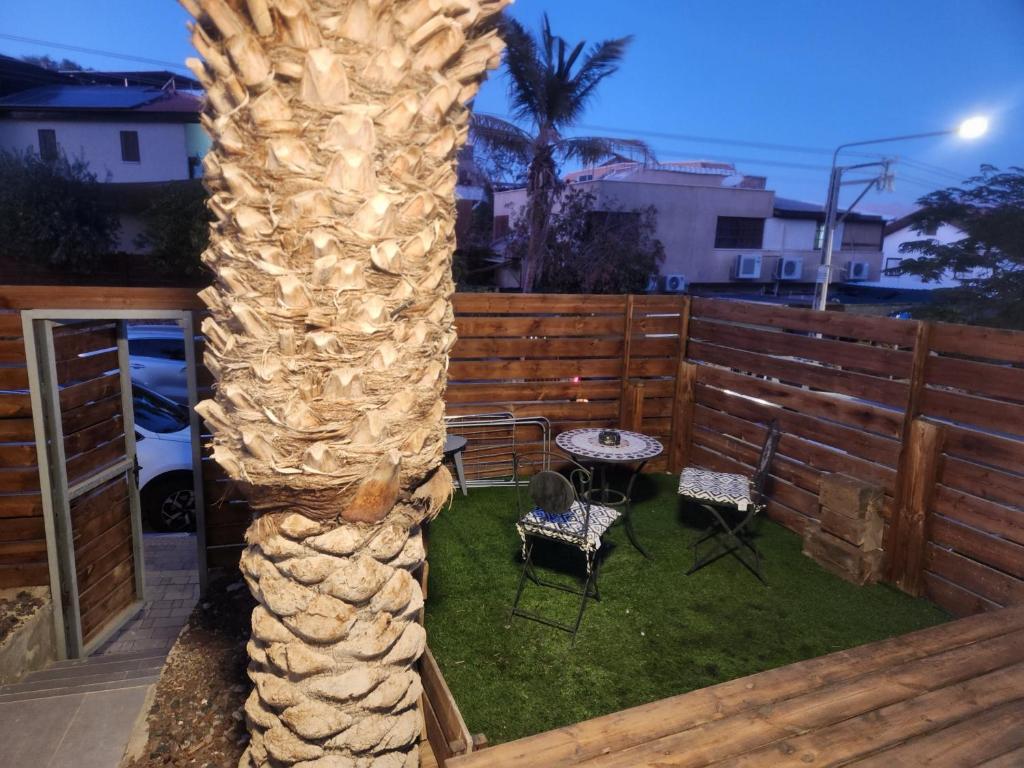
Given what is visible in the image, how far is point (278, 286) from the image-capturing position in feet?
5.10

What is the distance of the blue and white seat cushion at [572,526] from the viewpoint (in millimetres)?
4018

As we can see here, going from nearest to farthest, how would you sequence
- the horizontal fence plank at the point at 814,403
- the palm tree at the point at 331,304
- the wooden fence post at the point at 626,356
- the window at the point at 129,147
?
the palm tree at the point at 331,304
the horizontal fence plank at the point at 814,403
the wooden fence post at the point at 626,356
the window at the point at 129,147

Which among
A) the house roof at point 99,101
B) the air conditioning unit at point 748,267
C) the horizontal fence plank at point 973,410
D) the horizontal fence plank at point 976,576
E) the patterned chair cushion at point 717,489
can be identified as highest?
the house roof at point 99,101

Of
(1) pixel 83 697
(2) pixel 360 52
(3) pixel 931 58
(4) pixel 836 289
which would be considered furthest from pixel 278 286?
(3) pixel 931 58

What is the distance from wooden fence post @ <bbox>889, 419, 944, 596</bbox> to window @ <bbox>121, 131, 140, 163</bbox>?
23.3 meters

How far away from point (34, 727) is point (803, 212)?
26501mm

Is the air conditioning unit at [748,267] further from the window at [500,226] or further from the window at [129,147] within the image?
the window at [129,147]

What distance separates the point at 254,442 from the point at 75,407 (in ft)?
11.3

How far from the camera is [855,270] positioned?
24.5m

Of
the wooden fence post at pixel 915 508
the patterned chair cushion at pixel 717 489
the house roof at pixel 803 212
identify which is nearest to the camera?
the wooden fence post at pixel 915 508

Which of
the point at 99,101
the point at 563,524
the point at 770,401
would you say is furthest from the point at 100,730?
the point at 99,101

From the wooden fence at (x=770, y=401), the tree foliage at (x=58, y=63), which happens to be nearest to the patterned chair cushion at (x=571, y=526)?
the wooden fence at (x=770, y=401)

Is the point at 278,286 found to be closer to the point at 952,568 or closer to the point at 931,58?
the point at 952,568

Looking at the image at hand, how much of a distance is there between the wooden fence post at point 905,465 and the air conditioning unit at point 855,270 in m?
22.4
